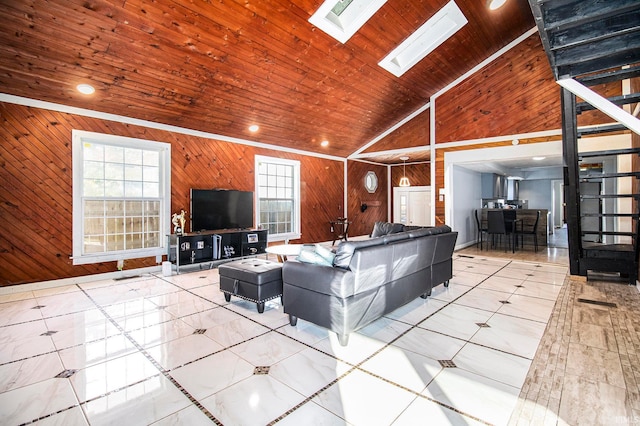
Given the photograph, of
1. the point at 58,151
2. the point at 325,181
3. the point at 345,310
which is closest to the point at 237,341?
the point at 345,310

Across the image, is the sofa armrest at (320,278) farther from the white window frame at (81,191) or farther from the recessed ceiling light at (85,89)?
the recessed ceiling light at (85,89)

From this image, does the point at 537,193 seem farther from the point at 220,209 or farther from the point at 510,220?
the point at 220,209

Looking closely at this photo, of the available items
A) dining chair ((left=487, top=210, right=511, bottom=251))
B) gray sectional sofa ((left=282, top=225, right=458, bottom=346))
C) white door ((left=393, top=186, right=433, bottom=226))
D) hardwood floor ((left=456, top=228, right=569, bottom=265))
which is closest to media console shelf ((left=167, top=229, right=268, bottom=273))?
gray sectional sofa ((left=282, top=225, right=458, bottom=346))

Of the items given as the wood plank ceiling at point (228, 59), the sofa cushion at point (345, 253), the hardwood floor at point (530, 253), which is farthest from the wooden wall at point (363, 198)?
the sofa cushion at point (345, 253)

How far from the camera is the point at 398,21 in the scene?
469cm

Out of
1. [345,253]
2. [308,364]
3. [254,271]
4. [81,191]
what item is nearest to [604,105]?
[345,253]

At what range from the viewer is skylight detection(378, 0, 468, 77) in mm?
4898

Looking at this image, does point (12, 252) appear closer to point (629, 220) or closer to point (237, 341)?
point (237, 341)

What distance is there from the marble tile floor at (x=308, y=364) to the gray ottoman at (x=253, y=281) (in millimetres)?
180

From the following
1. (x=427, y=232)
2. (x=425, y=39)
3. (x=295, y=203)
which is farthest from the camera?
(x=295, y=203)

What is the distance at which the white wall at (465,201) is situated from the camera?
7.37 m

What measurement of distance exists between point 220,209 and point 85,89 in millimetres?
2716

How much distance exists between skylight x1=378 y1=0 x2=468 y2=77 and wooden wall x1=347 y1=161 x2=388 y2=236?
3848 mm

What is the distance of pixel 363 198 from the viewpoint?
9945 millimetres
